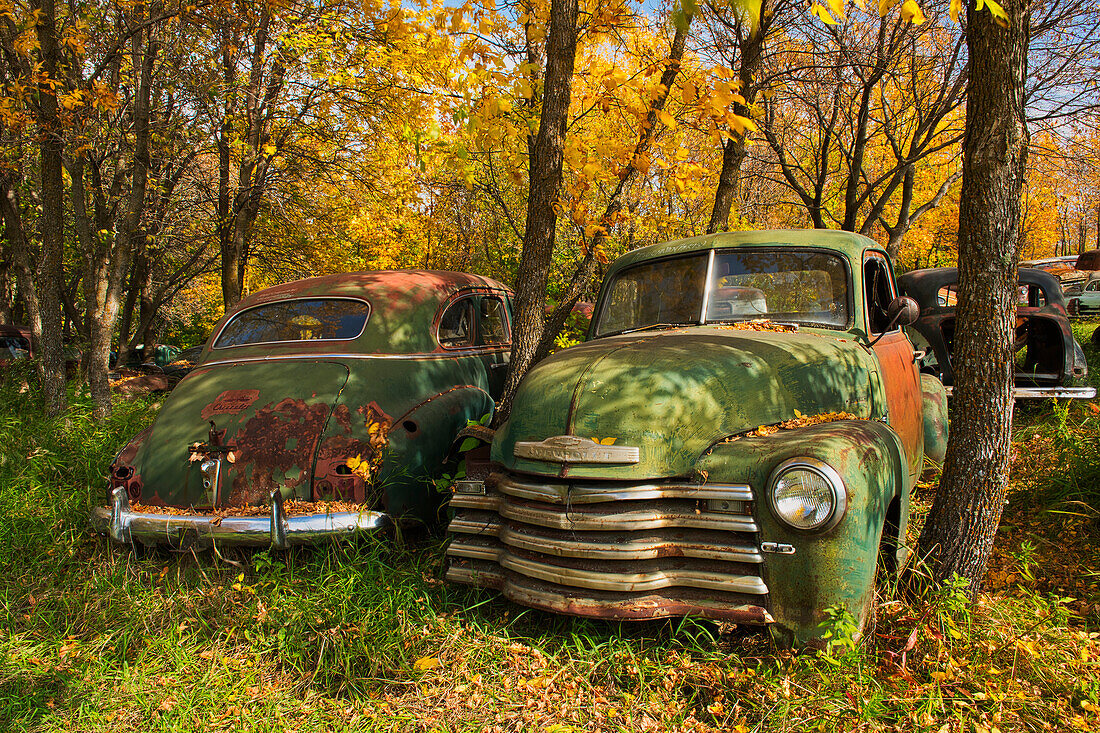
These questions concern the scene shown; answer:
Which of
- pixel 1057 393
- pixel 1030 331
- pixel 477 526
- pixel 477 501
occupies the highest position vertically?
pixel 1030 331

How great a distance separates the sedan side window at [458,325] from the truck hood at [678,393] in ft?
6.86

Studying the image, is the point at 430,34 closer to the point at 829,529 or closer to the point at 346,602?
the point at 346,602

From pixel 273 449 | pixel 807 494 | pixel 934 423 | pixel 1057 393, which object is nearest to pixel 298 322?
pixel 273 449

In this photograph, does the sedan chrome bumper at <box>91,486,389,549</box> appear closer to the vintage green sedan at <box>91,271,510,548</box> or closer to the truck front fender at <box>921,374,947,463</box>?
the vintage green sedan at <box>91,271,510,548</box>

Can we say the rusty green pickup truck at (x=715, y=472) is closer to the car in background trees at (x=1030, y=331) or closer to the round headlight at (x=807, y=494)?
the round headlight at (x=807, y=494)

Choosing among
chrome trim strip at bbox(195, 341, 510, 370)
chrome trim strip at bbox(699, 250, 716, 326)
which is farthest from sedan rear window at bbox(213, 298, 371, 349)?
chrome trim strip at bbox(699, 250, 716, 326)

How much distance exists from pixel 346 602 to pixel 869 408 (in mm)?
3144

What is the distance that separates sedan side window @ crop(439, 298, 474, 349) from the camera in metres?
5.77

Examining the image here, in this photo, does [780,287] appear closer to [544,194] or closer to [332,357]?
[544,194]

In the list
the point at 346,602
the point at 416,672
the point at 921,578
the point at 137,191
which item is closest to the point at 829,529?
the point at 921,578

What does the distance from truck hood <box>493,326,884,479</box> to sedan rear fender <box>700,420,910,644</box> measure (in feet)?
0.92

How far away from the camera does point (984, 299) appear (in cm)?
325

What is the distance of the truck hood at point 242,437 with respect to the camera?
14.0ft

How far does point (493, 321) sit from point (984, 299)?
4.50m
